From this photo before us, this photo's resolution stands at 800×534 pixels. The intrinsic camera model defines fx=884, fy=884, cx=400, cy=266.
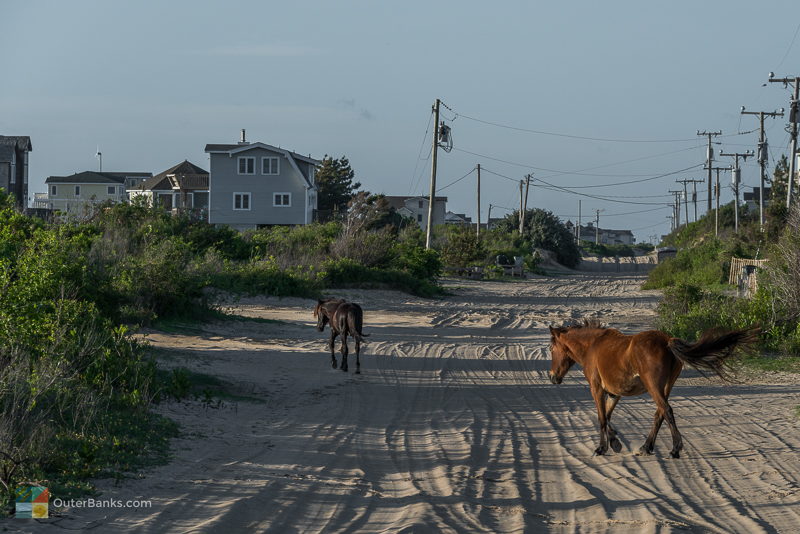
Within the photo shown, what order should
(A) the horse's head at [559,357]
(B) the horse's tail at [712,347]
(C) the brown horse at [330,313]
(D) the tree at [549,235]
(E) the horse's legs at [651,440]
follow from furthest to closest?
(D) the tree at [549,235] → (C) the brown horse at [330,313] → (A) the horse's head at [559,357] → (E) the horse's legs at [651,440] → (B) the horse's tail at [712,347]

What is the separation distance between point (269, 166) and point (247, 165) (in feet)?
5.42

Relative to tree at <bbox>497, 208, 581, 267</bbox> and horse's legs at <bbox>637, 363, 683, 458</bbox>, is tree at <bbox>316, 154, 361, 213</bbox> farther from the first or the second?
horse's legs at <bbox>637, 363, 683, 458</bbox>

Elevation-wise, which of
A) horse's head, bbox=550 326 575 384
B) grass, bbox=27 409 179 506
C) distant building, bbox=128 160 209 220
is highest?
distant building, bbox=128 160 209 220

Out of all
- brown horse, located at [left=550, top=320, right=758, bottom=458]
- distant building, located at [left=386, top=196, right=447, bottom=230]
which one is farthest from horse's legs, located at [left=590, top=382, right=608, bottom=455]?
distant building, located at [left=386, top=196, right=447, bottom=230]

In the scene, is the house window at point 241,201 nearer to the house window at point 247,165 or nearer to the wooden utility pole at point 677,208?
the house window at point 247,165

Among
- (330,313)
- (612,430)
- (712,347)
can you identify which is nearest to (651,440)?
(612,430)

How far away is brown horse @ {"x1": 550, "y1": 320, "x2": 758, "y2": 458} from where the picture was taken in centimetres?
948

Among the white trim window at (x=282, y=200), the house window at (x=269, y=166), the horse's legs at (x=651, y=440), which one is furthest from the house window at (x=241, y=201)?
the horse's legs at (x=651, y=440)

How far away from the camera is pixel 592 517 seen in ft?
24.8

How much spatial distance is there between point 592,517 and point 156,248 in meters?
16.9

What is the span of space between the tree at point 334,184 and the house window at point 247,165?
102 ft

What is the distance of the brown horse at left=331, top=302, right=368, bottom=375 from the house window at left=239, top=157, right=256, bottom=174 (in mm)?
50071

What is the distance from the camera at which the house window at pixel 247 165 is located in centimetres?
6531

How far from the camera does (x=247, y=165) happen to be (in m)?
65.4
